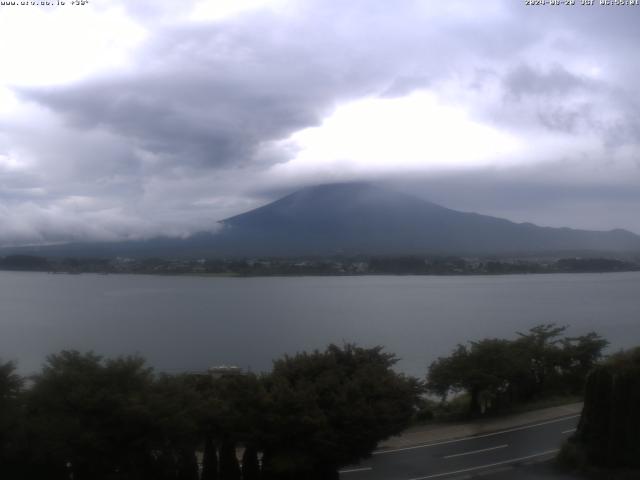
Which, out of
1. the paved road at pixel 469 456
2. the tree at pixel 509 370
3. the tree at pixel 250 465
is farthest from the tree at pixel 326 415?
the tree at pixel 509 370

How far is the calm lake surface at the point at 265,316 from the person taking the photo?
37438mm

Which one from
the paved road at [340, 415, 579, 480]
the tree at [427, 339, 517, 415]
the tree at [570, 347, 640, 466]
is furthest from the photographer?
the tree at [427, 339, 517, 415]

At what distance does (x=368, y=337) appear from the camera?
139 ft

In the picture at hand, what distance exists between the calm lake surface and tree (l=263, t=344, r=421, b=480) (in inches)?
574

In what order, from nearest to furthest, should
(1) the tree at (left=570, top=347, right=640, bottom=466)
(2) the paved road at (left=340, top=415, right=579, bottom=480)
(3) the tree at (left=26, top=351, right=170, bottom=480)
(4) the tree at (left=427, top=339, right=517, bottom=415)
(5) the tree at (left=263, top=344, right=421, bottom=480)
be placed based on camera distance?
(3) the tree at (left=26, top=351, right=170, bottom=480) < (5) the tree at (left=263, top=344, right=421, bottom=480) < (1) the tree at (left=570, top=347, right=640, bottom=466) < (2) the paved road at (left=340, top=415, right=579, bottom=480) < (4) the tree at (left=427, top=339, right=517, bottom=415)

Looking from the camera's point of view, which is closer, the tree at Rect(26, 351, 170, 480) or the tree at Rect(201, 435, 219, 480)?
the tree at Rect(26, 351, 170, 480)

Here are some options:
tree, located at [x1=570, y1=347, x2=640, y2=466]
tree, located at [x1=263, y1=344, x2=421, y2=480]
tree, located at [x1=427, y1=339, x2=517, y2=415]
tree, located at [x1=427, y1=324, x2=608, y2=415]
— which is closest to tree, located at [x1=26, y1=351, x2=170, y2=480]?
tree, located at [x1=263, y1=344, x2=421, y2=480]

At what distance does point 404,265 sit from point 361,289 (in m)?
7.64

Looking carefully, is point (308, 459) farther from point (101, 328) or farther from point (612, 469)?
point (101, 328)

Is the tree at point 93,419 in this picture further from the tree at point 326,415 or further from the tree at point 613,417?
the tree at point 613,417

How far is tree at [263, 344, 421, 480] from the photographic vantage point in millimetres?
12312

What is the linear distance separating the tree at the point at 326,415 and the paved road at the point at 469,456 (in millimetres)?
1468

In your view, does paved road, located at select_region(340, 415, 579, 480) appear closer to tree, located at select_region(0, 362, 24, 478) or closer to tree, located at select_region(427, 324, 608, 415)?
tree, located at select_region(427, 324, 608, 415)

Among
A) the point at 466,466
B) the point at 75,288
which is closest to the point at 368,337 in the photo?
the point at 466,466
